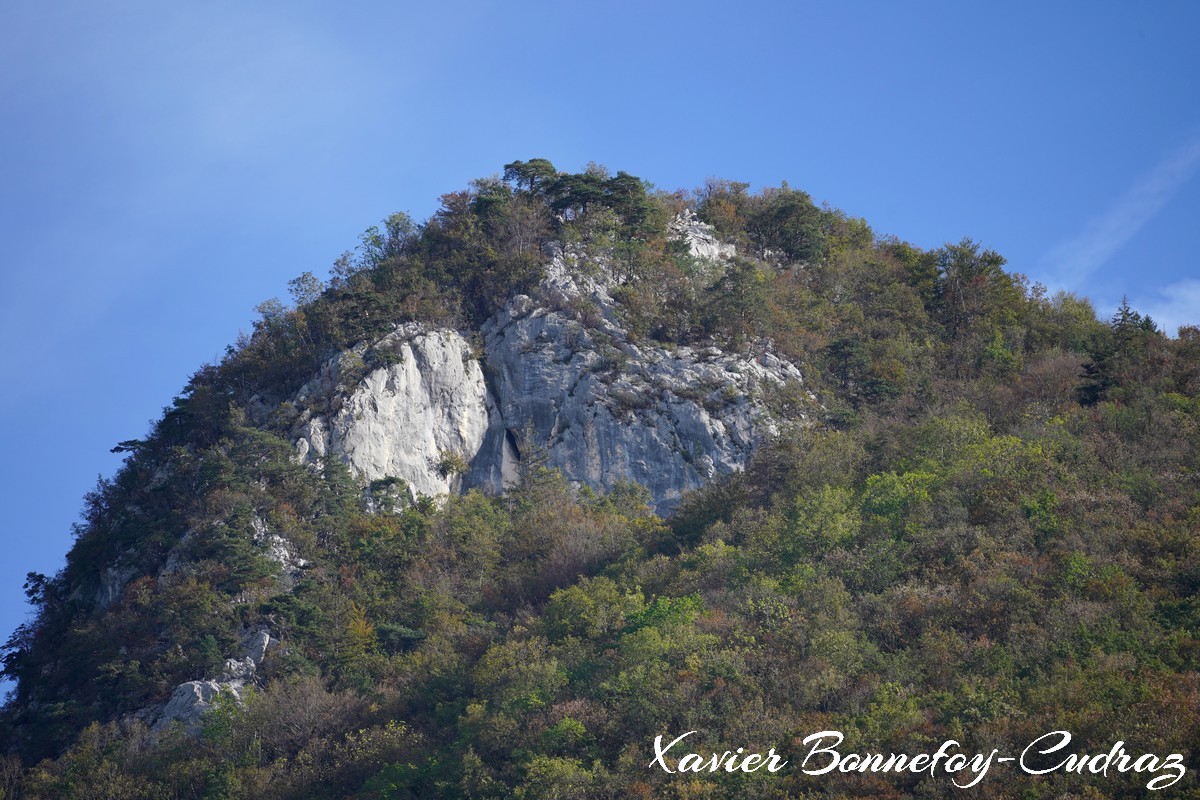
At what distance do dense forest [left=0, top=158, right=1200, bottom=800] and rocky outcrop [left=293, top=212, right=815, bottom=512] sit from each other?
936 millimetres

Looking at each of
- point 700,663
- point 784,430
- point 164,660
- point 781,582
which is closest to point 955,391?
point 784,430

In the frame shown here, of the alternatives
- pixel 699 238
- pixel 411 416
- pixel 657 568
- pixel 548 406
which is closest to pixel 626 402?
pixel 548 406

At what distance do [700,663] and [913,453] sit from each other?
12818mm

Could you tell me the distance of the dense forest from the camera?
24562 millimetres

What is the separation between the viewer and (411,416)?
42.1 m

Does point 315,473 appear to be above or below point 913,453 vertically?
above

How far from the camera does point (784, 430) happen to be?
3991 centimetres

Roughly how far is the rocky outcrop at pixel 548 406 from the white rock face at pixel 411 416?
0.15 ft

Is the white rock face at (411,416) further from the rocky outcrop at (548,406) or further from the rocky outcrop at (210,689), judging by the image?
the rocky outcrop at (210,689)

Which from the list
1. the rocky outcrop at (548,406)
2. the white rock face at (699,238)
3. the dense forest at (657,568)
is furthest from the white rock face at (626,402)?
the white rock face at (699,238)

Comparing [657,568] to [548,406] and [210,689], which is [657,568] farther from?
[210,689]

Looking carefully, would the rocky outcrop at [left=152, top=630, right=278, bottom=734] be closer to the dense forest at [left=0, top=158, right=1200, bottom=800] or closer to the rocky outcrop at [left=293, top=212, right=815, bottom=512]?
the dense forest at [left=0, top=158, right=1200, bottom=800]

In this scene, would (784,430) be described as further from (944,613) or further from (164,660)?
(164,660)

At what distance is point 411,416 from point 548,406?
519cm
